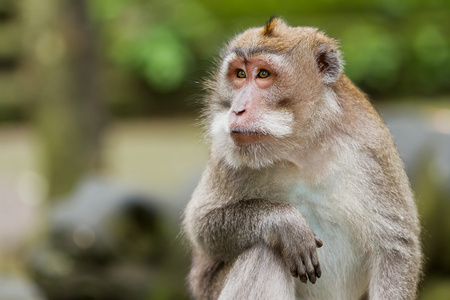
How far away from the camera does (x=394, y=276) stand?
4.98m

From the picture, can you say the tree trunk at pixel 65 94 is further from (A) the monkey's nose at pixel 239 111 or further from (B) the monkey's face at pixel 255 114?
(A) the monkey's nose at pixel 239 111

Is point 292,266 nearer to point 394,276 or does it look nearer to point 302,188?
point 302,188

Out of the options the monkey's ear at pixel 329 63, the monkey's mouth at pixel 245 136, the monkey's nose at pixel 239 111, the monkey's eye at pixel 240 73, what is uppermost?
the monkey's ear at pixel 329 63

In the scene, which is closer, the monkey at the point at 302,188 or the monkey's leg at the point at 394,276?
the monkey at the point at 302,188

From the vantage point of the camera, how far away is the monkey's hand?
4.75 meters

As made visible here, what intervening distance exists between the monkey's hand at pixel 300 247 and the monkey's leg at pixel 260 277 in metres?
0.14

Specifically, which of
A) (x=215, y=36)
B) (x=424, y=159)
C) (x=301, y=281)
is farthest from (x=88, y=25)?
(x=301, y=281)

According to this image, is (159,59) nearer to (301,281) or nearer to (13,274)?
(13,274)

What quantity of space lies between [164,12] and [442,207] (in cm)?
Answer: 1032

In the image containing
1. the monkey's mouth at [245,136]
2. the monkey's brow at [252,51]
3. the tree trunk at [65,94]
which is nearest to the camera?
the monkey's mouth at [245,136]

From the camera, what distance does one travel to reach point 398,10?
56.5ft

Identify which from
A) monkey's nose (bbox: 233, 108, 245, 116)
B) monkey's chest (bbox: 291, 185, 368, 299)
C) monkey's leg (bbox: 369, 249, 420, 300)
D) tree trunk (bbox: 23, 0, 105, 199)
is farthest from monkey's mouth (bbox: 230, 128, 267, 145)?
tree trunk (bbox: 23, 0, 105, 199)

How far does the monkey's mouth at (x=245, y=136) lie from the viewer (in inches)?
183

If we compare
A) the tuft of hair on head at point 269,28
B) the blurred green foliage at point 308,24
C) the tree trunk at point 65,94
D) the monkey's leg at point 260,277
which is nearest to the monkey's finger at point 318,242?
the monkey's leg at point 260,277
